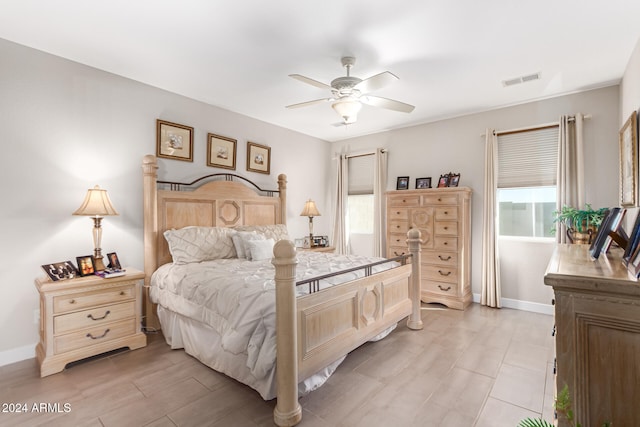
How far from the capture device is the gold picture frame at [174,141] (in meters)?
3.58

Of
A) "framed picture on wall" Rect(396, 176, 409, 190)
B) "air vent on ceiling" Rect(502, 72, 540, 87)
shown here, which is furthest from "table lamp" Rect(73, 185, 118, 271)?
"air vent on ceiling" Rect(502, 72, 540, 87)

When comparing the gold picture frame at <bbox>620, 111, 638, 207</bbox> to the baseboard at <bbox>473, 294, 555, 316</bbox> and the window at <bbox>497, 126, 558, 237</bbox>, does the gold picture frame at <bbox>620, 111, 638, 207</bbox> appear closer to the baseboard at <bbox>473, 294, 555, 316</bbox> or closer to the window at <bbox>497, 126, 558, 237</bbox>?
the window at <bbox>497, 126, 558, 237</bbox>

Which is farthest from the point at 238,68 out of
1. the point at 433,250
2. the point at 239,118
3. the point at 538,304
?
the point at 538,304

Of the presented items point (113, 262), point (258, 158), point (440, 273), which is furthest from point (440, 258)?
point (113, 262)

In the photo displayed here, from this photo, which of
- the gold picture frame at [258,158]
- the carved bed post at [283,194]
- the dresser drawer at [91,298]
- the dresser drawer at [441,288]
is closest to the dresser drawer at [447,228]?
the dresser drawer at [441,288]

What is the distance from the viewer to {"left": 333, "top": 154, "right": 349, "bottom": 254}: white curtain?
5.82 meters

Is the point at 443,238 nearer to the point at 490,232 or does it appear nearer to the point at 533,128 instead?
the point at 490,232

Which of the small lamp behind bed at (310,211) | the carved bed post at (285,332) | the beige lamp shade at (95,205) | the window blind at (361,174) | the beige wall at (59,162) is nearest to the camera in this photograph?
the carved bed post at (285,332)

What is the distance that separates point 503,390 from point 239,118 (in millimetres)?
4333

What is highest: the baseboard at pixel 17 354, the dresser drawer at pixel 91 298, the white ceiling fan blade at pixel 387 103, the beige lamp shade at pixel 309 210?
the white ceiling fan blade at pixel 387 103

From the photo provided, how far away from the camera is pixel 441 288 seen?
14.1 ft

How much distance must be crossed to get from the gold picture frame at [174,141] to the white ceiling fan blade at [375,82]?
90.5 inches

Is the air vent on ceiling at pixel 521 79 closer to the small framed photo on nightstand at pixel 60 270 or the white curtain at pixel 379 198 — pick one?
the white curtain at pixel 379 198

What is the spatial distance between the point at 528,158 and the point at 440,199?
122cm
